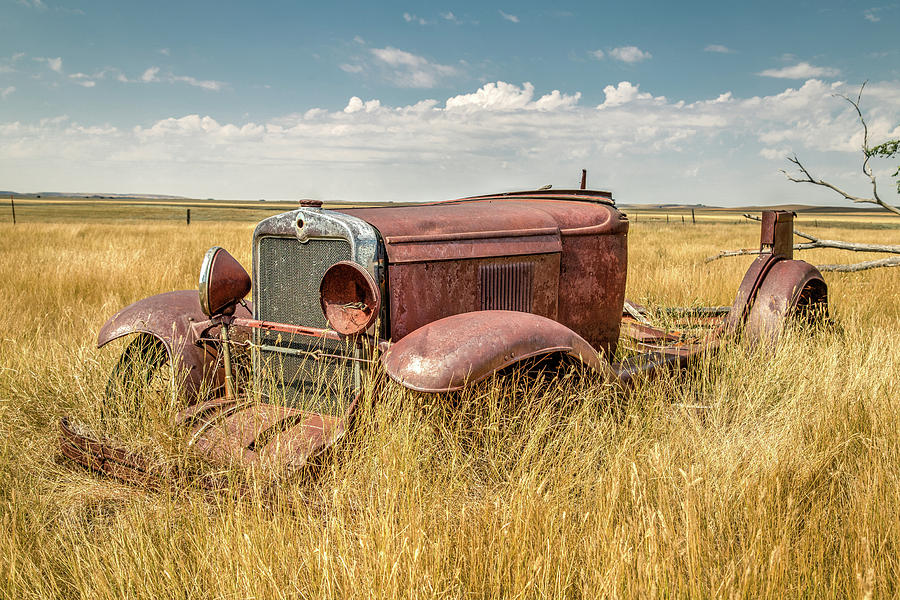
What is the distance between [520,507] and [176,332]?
2701 millimetres

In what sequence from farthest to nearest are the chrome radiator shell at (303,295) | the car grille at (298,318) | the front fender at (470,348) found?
the car grille at (298,318) → the chrome radiator shell at (303,295) → the front fender at (470,348)

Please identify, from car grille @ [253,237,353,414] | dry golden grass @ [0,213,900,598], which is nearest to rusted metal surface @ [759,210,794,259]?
dry golden grass @ [0,213,900,598]

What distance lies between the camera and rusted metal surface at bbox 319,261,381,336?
10.4 feet

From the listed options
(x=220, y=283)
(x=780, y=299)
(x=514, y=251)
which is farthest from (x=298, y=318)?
(x=780, y=299)

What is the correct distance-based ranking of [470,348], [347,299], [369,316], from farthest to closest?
[347,299] < [369,316] < [470,348]

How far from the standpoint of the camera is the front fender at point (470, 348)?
288cm

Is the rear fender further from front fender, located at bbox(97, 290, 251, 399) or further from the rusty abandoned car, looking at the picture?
front fender, located at bbox(97, 290, 251, 399)

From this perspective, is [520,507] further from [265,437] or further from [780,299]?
[780,299]

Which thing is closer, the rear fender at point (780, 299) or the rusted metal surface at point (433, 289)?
the rusted metal surface at point (433, 289)

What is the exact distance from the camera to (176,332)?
4.13 m

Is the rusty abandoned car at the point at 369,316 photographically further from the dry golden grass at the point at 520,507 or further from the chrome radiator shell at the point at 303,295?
the dry golden grass at the point at 520,507

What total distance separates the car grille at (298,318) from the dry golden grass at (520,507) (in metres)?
0.61

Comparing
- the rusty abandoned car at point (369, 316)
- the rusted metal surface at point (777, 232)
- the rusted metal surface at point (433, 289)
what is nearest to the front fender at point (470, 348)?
the rusty abandoned car at point (369, 316)

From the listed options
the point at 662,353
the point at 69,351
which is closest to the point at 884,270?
the point at 662,353
